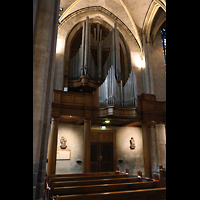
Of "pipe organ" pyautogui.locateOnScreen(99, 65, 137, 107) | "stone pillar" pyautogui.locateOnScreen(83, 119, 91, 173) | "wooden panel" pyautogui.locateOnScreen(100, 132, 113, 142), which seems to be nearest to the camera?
"stone pillar" pyautogui.locateOnScreen(83, 119, 91, 173)

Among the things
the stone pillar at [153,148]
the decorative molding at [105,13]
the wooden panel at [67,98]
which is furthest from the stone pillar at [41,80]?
the decorative molding at [105,13]

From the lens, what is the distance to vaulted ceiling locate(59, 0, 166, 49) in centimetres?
1270

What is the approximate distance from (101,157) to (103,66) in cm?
666

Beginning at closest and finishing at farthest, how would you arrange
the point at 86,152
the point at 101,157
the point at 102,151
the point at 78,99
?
1. the point at 86,152
2. the point at 78,99
3. the point at 101,157
4. the point at 102,151

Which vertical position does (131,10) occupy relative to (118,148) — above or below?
above

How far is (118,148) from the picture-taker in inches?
489

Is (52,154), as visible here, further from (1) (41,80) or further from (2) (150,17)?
(2) (150,17)

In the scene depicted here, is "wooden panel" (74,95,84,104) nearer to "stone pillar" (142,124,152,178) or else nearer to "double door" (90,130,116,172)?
"double door" (90,130,116,172)

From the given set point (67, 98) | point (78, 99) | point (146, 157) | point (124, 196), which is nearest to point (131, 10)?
point (78, 99)

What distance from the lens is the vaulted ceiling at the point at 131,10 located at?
12.7 m

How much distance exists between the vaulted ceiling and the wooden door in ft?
29.2

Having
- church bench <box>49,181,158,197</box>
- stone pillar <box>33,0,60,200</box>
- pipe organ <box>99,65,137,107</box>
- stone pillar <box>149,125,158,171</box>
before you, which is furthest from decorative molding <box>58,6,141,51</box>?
church bench <box>49,181,158,197</box>
